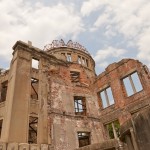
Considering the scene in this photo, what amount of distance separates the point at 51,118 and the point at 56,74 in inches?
186

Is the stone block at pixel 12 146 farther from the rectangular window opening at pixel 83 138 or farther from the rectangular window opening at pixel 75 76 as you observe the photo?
the rectangular window opening at pixel 75 76

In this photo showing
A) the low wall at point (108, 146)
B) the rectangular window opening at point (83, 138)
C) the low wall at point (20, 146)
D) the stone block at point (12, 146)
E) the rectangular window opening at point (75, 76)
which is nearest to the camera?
the low wall at point (108, 146)

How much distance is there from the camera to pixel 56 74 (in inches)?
707

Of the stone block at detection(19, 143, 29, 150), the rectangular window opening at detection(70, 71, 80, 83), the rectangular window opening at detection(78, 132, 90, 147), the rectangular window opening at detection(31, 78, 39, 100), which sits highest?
the rectangular window opening at detection(70, 71, 80, 83)

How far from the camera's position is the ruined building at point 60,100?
13.1m

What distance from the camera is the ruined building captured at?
13.1 metres

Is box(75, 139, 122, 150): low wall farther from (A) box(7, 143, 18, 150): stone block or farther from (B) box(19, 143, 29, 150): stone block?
(A) box(7, 143, 18, 150): stone block

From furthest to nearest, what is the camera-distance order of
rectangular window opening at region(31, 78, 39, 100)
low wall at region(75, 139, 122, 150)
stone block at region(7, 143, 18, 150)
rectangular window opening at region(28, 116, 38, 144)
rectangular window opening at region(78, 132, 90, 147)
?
rectangular window opening at region(78, 132, 90, 147) → rectangular window opening at region(31, 78, 39, 100) → rectangular window opening at region(28, 116, 38, 144) → stone block at region(7, 143, 18, 150) → low wall at region(75, 139, 122, 150)

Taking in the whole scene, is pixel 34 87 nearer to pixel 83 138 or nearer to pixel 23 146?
pixel 23 146

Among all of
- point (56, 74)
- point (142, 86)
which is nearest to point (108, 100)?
point (142, 86)

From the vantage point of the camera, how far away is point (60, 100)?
16531mm

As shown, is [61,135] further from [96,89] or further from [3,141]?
[96,89]

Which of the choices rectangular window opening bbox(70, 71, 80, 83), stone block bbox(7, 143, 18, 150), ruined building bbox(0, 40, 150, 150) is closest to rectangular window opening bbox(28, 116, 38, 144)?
ruined building bbox(0, 40, 150, 150)

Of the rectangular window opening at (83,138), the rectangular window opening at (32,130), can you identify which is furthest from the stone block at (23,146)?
the rectangular window opening at (83,138)
